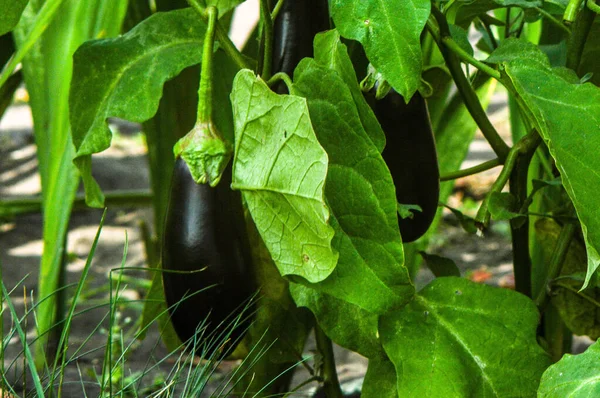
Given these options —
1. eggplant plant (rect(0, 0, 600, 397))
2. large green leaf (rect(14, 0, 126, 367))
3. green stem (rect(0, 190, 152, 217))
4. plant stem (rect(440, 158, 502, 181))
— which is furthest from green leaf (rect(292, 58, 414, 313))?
green stem (rect(0, 190, 152, 217))

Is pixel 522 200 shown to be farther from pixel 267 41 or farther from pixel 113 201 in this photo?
pixel 113 201

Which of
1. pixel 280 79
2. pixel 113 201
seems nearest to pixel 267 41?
pixel 280 79

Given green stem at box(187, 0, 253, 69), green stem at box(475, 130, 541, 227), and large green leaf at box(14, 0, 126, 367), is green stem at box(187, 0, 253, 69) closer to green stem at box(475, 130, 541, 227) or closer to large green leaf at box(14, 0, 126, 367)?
green stem at box(475, 130, 541, 227)

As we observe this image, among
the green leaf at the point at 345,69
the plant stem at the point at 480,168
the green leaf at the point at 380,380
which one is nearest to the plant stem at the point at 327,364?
the green leaf at the point at 380,380

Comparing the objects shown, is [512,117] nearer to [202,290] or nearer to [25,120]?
[202,290]

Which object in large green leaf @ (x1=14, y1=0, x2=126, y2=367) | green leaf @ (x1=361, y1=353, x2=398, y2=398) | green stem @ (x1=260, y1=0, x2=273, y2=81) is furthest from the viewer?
large green leaf @ (x1=14, y1=0, x2=126, y2=367)

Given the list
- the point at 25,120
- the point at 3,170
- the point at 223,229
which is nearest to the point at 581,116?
the point at 223,229
